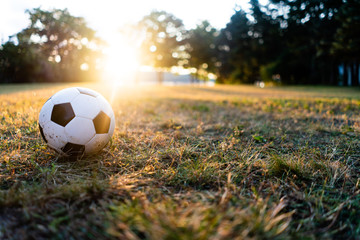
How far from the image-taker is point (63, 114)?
2299mm

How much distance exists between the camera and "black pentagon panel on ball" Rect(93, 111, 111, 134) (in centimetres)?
241

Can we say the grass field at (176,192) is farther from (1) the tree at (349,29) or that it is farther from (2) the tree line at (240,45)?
(1) the tree at (349,29)

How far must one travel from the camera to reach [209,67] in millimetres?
44438

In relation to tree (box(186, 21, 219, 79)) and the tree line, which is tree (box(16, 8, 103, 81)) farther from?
tree (box(186, 21, 219, 79))

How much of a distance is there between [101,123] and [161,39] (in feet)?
138

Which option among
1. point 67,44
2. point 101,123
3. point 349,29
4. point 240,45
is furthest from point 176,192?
point 240,45

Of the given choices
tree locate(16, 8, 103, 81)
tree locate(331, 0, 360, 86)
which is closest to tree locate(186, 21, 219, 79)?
tree locate(16, 8, 103, 81)

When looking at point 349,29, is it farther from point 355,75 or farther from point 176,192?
point 176,192

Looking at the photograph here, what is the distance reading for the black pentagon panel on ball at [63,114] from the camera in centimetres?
228

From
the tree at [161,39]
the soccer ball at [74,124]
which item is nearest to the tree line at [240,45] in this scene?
the tree at [161,39]

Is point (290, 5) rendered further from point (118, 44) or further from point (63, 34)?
point (118, 44)

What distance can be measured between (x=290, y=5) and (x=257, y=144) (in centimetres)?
2514

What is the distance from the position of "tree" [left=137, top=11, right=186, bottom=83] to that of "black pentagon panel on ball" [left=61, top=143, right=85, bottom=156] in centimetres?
4075

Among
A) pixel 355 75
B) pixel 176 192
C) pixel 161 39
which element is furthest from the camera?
pixel 161 39
